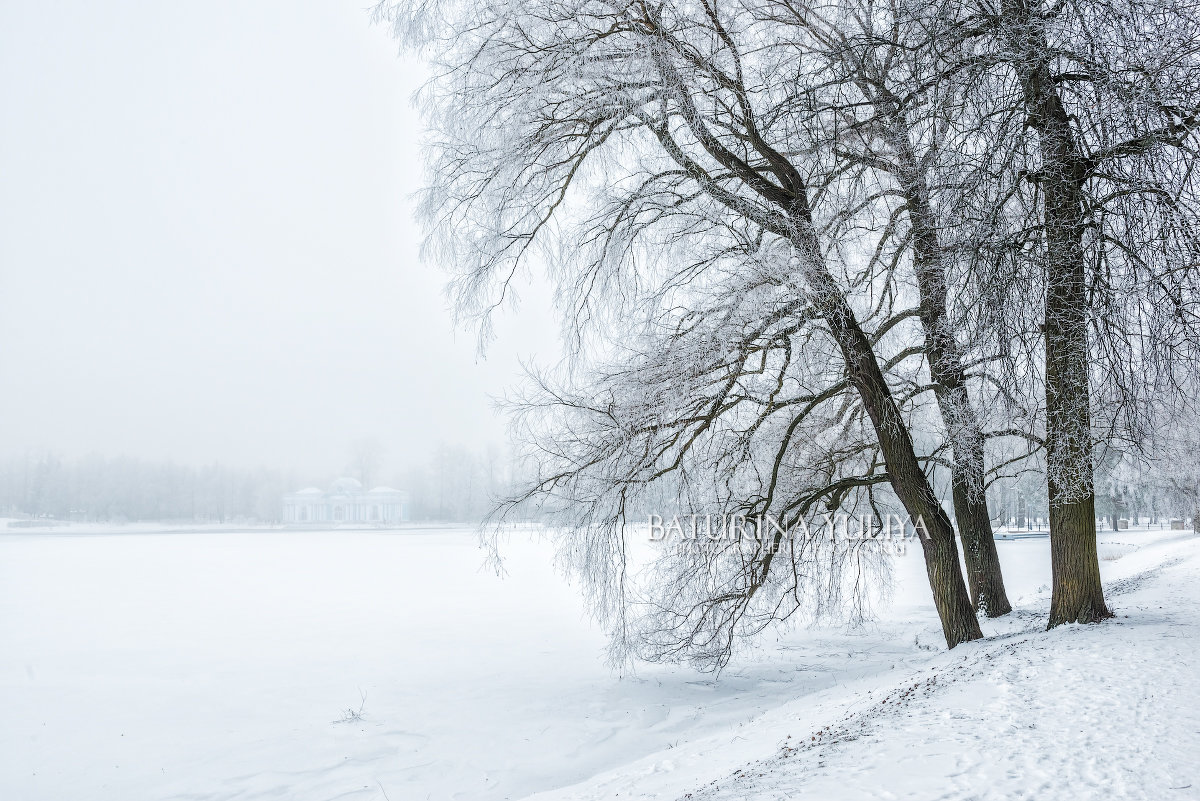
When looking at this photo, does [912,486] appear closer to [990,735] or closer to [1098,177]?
[1098,177]

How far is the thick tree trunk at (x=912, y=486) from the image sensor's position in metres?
8.12

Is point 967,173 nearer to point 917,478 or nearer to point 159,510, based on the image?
point 917,478

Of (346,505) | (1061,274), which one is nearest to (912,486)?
(1061,274)

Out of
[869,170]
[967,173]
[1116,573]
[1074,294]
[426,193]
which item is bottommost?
[1116,573]

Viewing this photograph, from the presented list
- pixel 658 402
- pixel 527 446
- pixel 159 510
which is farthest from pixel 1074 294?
pixel 159 510

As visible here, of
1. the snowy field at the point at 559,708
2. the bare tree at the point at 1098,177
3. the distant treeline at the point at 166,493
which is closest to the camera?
the snowy field at the point at 559,708

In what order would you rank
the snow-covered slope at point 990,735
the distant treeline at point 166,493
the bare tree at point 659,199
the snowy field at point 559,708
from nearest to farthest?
the snow-covered slope at point 990,735
the snowy field at point 559,708
the bare tree at point 659,199
the distant treeline at point 166,493

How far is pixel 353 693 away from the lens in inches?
429

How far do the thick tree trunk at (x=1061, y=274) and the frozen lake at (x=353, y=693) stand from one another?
13.9 feet

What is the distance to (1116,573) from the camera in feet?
75.5

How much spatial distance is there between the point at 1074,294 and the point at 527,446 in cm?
534

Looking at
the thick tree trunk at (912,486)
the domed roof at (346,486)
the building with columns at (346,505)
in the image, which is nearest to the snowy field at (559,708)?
the thick tree trunk at (912,486)

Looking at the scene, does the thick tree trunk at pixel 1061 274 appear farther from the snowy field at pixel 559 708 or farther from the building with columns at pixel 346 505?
the building with columns at pixel 346 505

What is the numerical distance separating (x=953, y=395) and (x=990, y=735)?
5.77m
